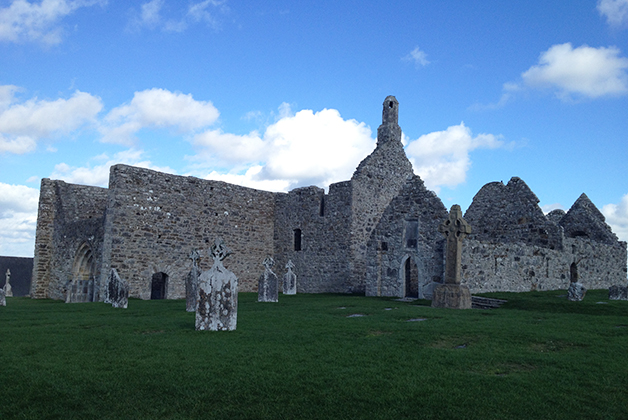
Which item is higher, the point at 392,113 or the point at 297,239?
the point at 392,113

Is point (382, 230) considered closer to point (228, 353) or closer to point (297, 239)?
point (297, 239)

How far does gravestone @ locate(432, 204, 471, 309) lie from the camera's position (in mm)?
13469

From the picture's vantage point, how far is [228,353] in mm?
6789

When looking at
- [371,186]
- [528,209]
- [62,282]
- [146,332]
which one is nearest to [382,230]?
[371,186]

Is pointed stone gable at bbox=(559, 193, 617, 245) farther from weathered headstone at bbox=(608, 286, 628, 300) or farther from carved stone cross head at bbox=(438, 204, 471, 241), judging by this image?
carved stone cross head at bbox=(438, 204, 471, 241)

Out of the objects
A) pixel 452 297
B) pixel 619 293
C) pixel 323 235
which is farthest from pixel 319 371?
pixel 323 235

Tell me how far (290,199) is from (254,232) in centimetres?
267

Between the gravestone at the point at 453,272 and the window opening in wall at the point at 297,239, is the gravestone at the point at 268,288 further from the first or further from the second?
the window opening in wall at the point at 297,239

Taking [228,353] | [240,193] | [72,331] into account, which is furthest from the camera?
[240,193]

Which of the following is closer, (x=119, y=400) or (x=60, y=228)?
(x=119, y=400)

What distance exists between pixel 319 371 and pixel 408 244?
13406mm

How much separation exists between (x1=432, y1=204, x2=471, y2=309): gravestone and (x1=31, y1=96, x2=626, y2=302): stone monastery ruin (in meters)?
2.90

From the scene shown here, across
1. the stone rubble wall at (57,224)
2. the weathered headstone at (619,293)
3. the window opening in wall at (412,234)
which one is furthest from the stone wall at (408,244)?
the stone rubble wall at (57,224)

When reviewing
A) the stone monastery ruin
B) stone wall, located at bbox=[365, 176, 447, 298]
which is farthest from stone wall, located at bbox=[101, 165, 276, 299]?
stone wall, located at bbox=[365, 176, 447, 298]
